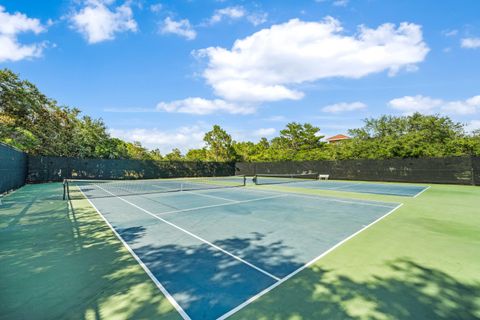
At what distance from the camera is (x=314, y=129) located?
38.8m

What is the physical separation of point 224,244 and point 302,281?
5.95 ft

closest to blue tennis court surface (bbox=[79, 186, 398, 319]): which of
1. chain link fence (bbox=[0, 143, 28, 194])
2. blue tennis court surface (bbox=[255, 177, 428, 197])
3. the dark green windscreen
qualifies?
blue tennis court surface (bbox=[255, 177, 428, 197])

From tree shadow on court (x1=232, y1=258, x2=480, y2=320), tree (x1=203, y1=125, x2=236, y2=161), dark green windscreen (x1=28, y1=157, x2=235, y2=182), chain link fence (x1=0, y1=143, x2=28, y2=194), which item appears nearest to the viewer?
tree shadow on court (x1=232, y1=258, x2=480, y2=320)

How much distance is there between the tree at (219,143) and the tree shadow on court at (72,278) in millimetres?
32101

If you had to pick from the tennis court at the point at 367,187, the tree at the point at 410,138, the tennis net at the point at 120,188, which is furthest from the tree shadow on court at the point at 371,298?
the tree at the point at 410,138

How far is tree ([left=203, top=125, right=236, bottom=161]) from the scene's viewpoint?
123ft

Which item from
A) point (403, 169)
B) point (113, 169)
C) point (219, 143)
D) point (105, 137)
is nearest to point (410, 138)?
point (403, 169)

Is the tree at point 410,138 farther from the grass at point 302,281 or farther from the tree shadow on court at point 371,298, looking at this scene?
the tree shadow on court at point 371,298

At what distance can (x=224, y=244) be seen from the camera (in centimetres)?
443

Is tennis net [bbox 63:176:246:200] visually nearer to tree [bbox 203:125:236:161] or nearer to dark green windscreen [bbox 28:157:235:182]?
dark green windscreen [bbox 28:157:235:182]

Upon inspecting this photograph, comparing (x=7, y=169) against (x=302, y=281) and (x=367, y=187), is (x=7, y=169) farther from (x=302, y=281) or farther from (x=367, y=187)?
(x=367, y=187)

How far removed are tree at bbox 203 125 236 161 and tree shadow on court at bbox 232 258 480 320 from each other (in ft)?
114

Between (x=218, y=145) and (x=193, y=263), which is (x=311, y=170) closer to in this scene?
(x=218, y=145)

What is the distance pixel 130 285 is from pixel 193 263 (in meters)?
0.95
